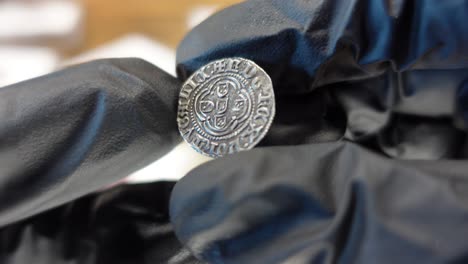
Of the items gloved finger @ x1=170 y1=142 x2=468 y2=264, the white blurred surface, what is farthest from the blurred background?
gloved finger @ x1=170 y1=142 x2=468 y2=264

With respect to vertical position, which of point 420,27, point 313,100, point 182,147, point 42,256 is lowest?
point 182,147

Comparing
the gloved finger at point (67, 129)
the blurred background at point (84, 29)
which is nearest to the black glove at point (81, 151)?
the gloved finger at point (67, 129)

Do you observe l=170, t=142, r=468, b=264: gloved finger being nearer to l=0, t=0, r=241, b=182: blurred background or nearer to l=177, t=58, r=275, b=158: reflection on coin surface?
l=177, t=58, r=275, b=158: reflection on coin surface

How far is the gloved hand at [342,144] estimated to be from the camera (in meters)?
0.40

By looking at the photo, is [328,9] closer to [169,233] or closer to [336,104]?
[336,104]

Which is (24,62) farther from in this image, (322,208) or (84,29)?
(322,208)

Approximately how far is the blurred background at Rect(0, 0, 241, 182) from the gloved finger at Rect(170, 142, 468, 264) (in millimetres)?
892

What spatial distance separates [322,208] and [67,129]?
31 cm

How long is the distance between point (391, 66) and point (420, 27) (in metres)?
0.06

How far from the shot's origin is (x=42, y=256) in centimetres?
54

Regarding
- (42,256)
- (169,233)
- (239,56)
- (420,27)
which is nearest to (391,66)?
(420,27)

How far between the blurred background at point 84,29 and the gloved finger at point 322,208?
0.89 m

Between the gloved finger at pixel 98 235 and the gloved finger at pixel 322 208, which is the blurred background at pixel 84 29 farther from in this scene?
the gloved finger at pixel 322 208

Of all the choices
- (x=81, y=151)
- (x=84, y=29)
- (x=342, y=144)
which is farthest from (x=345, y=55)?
(x=84, y=29)
